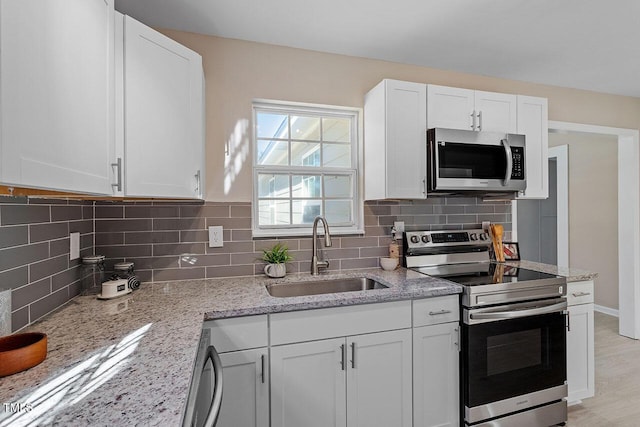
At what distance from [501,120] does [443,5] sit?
994 millimetres

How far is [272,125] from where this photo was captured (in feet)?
7.89

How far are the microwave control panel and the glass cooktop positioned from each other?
2.18 feet

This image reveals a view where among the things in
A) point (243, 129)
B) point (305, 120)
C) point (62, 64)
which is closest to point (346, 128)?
point (305, 120)

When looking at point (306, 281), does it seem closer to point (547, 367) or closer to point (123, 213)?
Result: point (123, 213)

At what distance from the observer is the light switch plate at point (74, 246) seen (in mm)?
1660

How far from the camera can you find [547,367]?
2.04 m

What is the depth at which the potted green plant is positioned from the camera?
2.15 m

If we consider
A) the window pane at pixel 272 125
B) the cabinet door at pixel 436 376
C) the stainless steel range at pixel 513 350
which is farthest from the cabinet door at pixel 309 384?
the window pane at pixel 272 125

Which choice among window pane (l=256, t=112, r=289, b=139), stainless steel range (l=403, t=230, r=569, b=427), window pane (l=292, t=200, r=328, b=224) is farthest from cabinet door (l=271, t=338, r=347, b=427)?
window pane (l=256, t=112, r=289, b=139)

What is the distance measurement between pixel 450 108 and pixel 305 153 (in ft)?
3.46

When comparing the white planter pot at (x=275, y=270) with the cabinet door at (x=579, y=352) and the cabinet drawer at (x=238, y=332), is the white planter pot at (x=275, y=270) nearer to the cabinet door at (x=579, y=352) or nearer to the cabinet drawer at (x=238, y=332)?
the cabinet drawer at (x=238, y=332)

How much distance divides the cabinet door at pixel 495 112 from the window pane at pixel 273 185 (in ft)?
4.67

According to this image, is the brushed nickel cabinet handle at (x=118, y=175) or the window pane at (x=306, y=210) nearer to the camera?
the brushed nickel cabinet handle at (x=118, y=175)

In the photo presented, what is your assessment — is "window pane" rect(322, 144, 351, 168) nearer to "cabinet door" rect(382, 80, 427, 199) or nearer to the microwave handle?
"cabinet door" rect(382, 80, 427, 199)
